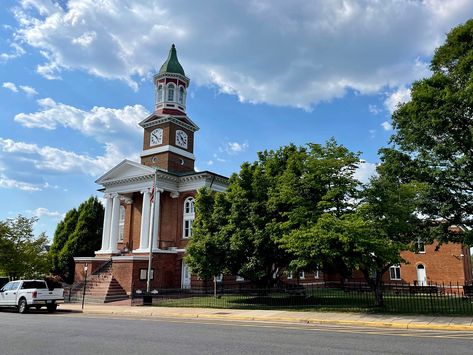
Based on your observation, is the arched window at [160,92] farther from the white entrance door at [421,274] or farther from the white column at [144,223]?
the white entrance door at [421,274]

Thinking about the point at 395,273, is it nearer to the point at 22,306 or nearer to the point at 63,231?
the point at 63,231

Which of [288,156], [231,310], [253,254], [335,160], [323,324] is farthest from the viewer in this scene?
[288,156]

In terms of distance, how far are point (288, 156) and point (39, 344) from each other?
55.9 feet

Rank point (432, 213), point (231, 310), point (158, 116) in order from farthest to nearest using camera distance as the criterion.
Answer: point (158, 116) → point (432, 213) → point (231, 310)

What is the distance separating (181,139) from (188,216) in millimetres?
8678

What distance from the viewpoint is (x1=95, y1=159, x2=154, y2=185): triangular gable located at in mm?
36219

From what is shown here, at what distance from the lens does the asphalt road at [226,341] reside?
927 centimetres

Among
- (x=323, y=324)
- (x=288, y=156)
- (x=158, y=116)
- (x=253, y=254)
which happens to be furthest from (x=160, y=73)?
(x=323, y=324)

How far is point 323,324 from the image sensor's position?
15477 mm

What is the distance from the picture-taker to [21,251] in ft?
105

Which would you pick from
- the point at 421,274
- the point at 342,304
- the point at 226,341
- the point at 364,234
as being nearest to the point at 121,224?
the point at 342,304

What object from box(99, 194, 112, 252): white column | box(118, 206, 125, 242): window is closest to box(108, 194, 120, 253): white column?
box(99, 194, 112, 252): white column

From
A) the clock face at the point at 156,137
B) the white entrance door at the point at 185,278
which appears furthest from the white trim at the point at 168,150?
the white entrance door at the point at 185,278

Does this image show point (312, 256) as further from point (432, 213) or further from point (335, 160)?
point (432, 213)
